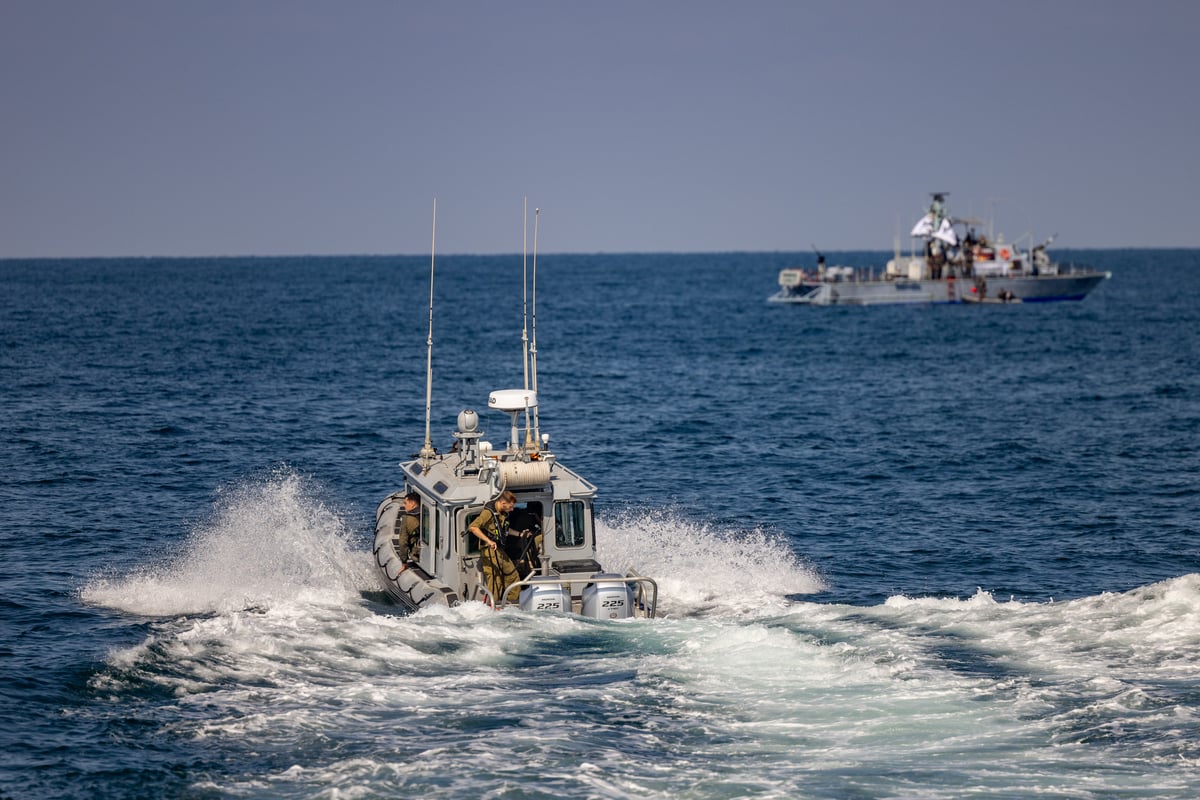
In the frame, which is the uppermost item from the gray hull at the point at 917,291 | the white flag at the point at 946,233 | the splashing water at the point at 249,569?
the white flag at the point at 946,233

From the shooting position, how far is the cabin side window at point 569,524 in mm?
20219

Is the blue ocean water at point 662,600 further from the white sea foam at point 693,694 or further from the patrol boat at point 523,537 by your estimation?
the patrol boat at point 523,537

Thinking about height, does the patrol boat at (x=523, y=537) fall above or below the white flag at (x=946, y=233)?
below

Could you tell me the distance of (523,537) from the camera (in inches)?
802

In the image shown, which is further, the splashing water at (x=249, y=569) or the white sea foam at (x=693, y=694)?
the splashing water at (x=249, y=569)

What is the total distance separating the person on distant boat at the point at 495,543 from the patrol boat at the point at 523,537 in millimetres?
130

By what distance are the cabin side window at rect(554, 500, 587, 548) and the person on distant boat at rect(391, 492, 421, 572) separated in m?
3.09

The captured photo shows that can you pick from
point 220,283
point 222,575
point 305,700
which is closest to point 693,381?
point 222,575

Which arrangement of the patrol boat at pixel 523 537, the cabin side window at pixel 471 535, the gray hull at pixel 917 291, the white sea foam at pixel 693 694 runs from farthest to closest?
the gray hull at pixel 917 291 → the cabin side window at pixel 471 535 → the patrol boat at pixel 523 537 → the white sea foam at pixel 693 694

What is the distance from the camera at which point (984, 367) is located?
219ft

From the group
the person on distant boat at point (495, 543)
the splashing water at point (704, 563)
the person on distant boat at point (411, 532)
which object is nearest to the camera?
the person on distant boat at point (495, 543)

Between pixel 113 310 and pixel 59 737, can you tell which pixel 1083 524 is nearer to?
pixel 59 737

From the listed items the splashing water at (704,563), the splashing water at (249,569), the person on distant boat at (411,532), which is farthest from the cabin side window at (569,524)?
the splashing water at (249,569)

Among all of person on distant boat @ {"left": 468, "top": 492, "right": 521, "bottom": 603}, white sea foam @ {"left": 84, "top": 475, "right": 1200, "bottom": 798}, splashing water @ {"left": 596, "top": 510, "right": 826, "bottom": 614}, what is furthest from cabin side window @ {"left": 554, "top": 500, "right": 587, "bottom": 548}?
splashing water @ {"left": 596, "top": 510, "right": 826, "bottom": 614}
